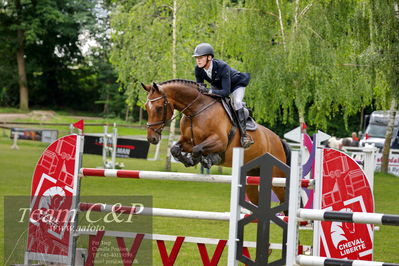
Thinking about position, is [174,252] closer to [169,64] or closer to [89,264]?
[89,264]

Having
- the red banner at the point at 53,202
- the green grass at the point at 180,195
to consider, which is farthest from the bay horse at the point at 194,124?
the green grass at the point at 180,195

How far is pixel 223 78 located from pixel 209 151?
0.83 meters

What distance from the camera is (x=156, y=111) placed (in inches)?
229

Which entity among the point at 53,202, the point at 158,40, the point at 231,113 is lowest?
the point at 53,202

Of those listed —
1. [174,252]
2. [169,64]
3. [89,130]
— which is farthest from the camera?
[89,130]

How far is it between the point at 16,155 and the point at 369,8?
1310cm

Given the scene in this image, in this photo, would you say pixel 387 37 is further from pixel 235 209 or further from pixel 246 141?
pixel 235 209

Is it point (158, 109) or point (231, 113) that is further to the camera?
point (231, 113)

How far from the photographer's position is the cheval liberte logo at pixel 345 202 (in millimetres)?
5105

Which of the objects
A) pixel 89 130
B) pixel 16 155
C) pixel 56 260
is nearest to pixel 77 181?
pixel 56 260

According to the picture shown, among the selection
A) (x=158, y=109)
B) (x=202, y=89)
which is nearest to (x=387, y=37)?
(x=202, y=89)

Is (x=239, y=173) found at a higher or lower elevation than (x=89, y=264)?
higher

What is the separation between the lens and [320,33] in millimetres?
16312

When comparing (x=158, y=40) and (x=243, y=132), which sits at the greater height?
(x=158, y=40)
